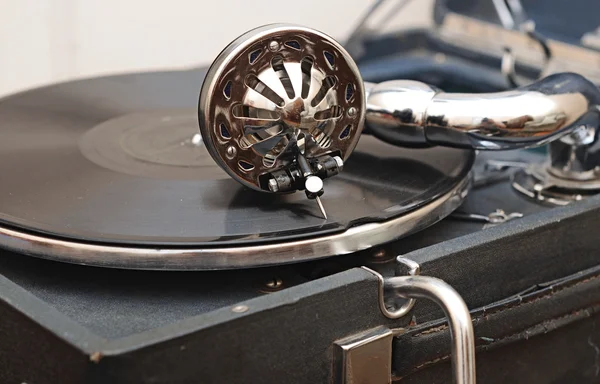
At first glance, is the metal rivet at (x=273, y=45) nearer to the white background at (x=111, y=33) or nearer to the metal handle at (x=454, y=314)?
the metal handle at (x=454, y=314)

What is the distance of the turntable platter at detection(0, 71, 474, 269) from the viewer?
2.42 ft

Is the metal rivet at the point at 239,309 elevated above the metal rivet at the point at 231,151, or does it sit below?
below

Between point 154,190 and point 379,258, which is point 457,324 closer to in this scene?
point 379,258

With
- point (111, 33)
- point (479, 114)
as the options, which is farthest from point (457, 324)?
point (111, 33)

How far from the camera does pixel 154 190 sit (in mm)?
824

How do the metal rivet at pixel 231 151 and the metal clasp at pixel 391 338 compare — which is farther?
the metal rivet at pixel 231 151

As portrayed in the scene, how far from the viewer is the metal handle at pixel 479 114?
2.83ft

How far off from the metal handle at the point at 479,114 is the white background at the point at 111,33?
0.99 metres

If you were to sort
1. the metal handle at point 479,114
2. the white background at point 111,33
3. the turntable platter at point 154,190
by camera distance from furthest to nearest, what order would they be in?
the white background at point 111,33 → the metal handle at point 479,114 → the turntable platter at point 154,190

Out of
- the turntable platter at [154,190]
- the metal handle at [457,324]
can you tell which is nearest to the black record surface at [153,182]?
the turntable platter at [154,190]

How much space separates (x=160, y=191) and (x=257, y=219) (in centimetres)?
11

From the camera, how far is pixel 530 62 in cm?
141

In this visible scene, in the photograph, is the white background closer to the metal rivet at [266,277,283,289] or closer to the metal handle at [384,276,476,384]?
the metal rivet at [266,277,283,289]

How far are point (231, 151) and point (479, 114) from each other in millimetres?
247
